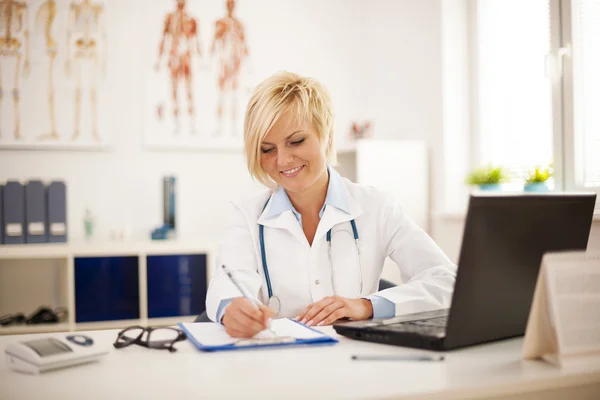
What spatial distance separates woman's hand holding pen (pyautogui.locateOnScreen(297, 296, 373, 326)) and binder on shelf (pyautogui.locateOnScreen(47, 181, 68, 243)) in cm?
220

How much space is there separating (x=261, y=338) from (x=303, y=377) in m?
0.29

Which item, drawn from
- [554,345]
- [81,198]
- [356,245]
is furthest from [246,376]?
[81,198]

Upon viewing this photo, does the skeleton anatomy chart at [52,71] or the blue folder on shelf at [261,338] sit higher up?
the skeleton anatomy chart at [52,71]

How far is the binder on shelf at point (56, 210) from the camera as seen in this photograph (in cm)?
315

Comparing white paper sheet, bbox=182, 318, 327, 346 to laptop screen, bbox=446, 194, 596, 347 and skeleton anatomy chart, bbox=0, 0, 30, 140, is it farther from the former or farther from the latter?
skeleton anatomy chart, bbox=0, 0, 30, 140

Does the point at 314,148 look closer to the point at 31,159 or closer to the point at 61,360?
the point at 61,360

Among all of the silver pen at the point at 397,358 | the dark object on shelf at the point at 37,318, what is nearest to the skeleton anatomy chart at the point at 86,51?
the dark object on shelf at the point at 37,318

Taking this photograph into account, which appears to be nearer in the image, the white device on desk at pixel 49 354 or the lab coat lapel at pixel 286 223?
the white device on desk at pixel 49 354

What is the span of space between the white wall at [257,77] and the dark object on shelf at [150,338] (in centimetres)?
235

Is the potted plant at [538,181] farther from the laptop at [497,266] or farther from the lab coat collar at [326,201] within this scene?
the laptop at [497,266]

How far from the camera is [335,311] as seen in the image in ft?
4.58

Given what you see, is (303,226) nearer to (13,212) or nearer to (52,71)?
(13,212)

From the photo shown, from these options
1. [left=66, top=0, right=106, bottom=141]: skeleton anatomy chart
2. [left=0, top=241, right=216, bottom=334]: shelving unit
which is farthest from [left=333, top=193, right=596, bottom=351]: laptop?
[left=66, top=0, right=106, bottom=141]: skeleton anatomy chart

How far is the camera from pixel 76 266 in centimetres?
314
